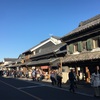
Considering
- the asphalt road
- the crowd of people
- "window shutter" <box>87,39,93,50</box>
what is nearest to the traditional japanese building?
"window shutter" <box>87,39,93,50</box>

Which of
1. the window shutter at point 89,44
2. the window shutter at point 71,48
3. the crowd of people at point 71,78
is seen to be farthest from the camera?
the window shutter at point 71,48

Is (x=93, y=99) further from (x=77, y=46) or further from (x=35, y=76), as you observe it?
(x=35, y=76)

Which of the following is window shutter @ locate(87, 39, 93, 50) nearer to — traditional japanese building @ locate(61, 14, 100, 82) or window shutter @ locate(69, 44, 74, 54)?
traditional japanese building @ locate(61, 14, 100, 82)

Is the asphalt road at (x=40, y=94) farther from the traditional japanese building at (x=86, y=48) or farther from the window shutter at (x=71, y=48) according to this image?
the window shutter at (x=71, y=48)

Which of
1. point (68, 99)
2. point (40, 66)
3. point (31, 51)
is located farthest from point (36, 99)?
point (31, 51)

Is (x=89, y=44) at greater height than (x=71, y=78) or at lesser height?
greater

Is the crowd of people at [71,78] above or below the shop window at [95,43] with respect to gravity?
below

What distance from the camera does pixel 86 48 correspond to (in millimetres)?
23719

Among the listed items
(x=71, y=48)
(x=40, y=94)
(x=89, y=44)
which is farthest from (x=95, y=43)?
(x=40, y=94)

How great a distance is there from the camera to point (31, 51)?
5316 cm

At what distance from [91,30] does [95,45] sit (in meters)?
1.62

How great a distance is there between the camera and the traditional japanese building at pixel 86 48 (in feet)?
68.7

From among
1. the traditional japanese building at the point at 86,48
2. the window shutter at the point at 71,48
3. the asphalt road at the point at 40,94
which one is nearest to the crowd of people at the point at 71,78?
the asphalt road at the point at 40,94

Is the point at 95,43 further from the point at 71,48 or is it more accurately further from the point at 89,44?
the point at 71,48
